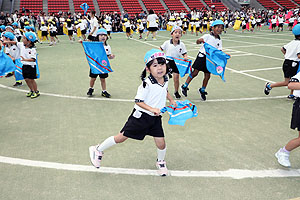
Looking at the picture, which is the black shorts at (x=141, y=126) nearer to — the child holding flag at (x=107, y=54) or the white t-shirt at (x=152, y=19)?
the child holding flag at (x=107, y=54)

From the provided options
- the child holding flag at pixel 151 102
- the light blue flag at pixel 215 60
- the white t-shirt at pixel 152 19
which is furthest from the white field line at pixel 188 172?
the white t-shirt at pixel 152 19

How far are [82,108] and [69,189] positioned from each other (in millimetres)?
3142

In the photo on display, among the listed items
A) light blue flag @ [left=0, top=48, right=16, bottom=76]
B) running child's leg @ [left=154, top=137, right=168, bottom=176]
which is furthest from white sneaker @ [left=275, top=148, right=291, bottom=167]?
light blue flag @ [left=0, top=48, right=16, bottom=76]

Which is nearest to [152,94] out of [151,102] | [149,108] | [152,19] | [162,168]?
[151,102]

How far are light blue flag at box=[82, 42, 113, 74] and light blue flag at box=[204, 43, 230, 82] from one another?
2.65 meters

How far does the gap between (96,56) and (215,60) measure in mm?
3064

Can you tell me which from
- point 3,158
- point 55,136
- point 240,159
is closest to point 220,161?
point 240,159

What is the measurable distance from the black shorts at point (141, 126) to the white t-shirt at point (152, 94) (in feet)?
0.25

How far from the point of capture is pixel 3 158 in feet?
13.3

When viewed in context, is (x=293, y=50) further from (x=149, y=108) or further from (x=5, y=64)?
(x=5, y=64)

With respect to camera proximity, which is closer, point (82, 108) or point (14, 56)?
point (82, 108)

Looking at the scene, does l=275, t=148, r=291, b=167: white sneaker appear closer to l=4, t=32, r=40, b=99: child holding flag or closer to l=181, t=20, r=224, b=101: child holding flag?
l=181, t=20, r=224, b=101: child holding flag

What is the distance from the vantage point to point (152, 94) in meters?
3.36

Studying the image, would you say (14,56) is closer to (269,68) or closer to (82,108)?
(82,108)
